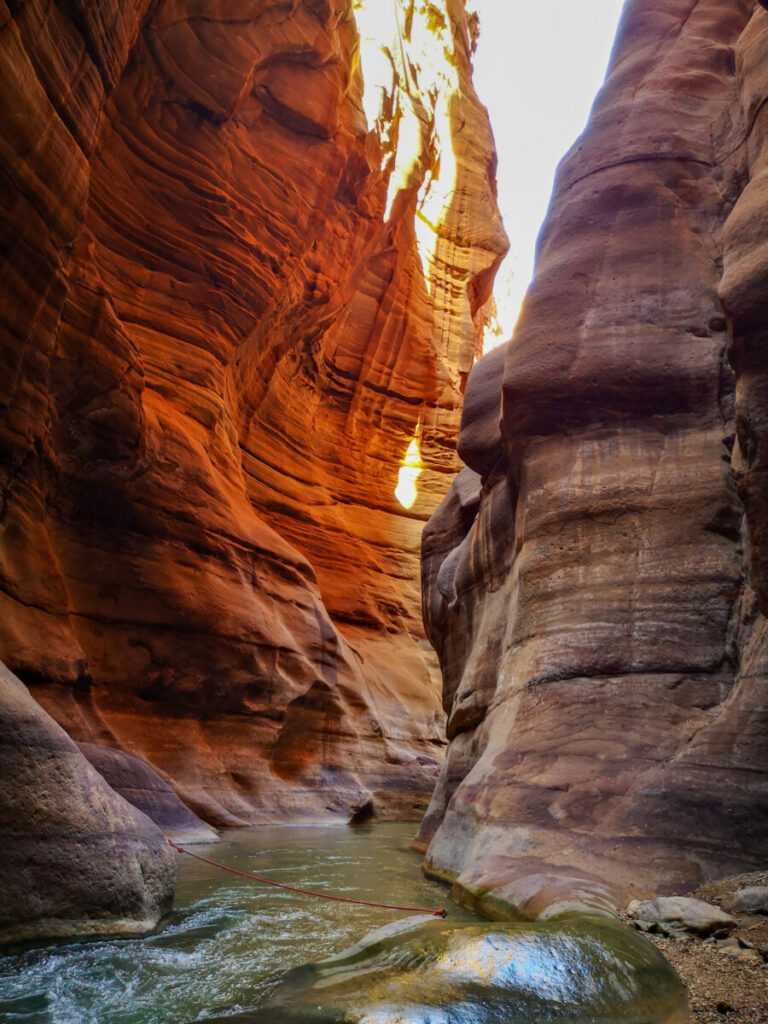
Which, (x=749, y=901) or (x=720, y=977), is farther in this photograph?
(x=749, y=901)

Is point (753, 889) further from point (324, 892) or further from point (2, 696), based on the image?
point (2, 696)

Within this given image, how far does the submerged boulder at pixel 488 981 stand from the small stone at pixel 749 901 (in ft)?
3.40

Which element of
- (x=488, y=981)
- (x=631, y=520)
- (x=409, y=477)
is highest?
(x=409, y=477)

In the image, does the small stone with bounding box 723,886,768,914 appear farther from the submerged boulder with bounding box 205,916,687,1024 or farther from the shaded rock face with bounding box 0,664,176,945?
the shaded rock face with bounding box 0,664,176,945

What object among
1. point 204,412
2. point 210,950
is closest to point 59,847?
point 210,950

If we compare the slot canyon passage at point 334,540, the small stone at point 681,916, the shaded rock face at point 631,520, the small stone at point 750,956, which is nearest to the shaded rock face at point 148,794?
the slot canyon passage at point 334,540

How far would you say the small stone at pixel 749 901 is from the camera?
177 inches

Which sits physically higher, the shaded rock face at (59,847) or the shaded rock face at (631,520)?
the shaded rock face at (631,520)

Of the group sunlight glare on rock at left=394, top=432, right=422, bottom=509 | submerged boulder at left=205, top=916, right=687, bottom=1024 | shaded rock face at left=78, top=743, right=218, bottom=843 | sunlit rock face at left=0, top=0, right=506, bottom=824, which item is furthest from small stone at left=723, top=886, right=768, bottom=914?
sunlight glare on rock at left=394, top=432, right=422, bottom=509

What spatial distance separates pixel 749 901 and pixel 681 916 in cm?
44

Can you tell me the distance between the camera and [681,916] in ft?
14.6

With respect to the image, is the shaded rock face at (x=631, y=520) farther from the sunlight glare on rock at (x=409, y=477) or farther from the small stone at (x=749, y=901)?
the sunlight glare on rock at (x=409, y=477)

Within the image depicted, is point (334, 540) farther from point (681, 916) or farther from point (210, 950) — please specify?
point (681, 916)

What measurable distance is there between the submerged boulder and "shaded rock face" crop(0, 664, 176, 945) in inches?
71.0
